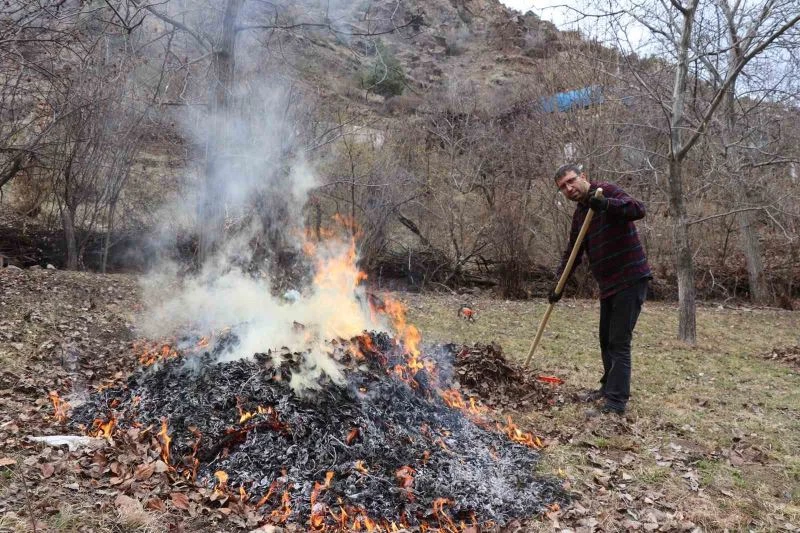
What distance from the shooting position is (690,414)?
5.00 m

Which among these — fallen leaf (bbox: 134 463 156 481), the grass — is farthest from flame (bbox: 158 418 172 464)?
the grass

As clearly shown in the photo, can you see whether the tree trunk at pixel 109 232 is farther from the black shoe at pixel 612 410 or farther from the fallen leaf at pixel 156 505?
the black shoe at pixel 612 410

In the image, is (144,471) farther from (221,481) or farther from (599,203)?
(599,203)

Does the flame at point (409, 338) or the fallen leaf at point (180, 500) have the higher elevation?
the flame at point (409, 338)

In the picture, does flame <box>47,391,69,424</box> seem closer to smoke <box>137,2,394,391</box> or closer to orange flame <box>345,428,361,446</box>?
smoke <box>137,2,394,391</box>

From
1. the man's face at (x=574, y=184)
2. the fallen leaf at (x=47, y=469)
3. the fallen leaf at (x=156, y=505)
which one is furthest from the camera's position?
the man's face at (x=574, y=184)

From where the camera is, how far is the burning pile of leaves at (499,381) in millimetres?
5184

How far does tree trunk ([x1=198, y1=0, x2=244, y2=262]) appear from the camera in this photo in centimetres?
722

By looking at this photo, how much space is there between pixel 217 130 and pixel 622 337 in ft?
19.2

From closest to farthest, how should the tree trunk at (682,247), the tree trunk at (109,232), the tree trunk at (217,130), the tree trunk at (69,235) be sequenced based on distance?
the tree trunk at (217,130)
the tree trunk at (682,247)
the tree trunk at (69,235)
the tree trunk at (109,232)

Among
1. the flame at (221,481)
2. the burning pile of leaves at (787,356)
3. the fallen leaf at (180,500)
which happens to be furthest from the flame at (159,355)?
the burning pile of leaves at (787,356)

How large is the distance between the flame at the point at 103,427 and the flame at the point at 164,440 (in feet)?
1.15

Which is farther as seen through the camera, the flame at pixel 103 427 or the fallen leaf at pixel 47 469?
the flame at pixel 103 427

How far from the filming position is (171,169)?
12.8 meters
